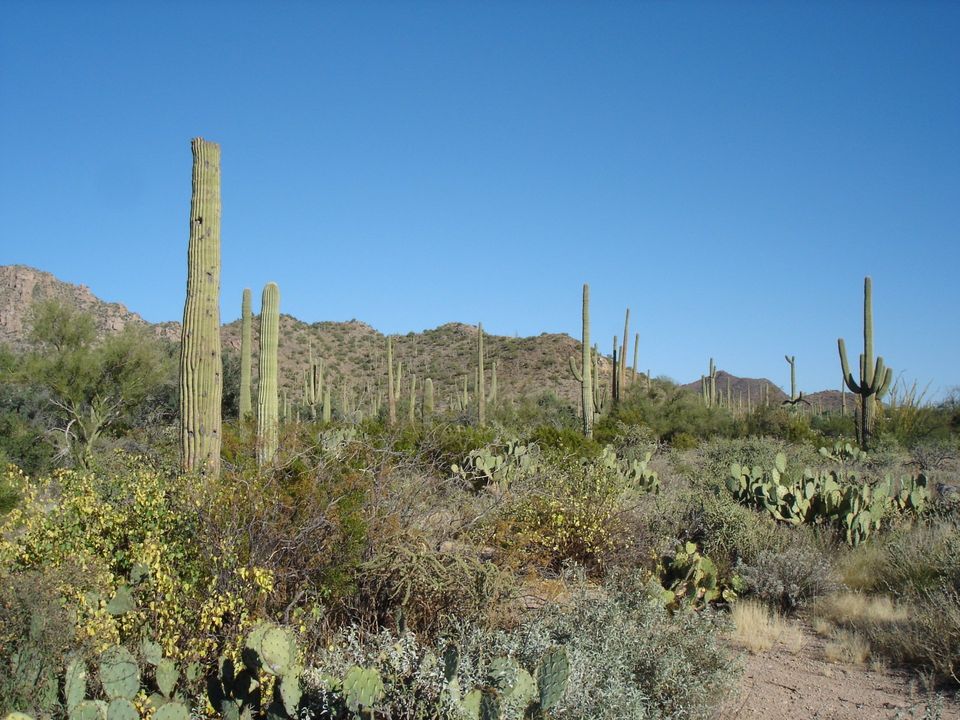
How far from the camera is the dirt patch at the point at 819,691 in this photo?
5938 millimetres

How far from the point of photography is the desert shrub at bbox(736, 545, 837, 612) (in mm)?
8633

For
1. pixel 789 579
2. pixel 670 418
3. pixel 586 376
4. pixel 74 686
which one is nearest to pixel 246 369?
pixel 586 376

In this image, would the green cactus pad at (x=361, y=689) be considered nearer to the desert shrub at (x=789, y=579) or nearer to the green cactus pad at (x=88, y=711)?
the green cactus pad at (x=88, y=711)

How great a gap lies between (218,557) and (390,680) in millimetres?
1819

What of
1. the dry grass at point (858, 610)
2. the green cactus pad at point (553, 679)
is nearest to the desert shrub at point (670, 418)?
the dry grass at point (858, 610)

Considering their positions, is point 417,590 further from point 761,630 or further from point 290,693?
point 761,630

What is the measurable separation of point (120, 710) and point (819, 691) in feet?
15.8

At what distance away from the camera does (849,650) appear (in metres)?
7.27

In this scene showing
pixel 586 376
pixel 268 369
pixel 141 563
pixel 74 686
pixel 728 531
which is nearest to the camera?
pixel 74 686

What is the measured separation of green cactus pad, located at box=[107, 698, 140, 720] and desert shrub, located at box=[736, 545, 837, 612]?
20.2ft

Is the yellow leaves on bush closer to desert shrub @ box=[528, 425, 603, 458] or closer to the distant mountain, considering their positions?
desert shrub @ box=[528, 425, 603, 458]

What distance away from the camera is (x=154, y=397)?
27.2 m

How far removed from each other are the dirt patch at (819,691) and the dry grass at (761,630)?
11cm

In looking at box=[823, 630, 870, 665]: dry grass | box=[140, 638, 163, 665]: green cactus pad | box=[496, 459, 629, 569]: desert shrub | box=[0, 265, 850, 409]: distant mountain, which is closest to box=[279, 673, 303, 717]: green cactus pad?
box=[140, 638, 163, 665]: green cactus pad
